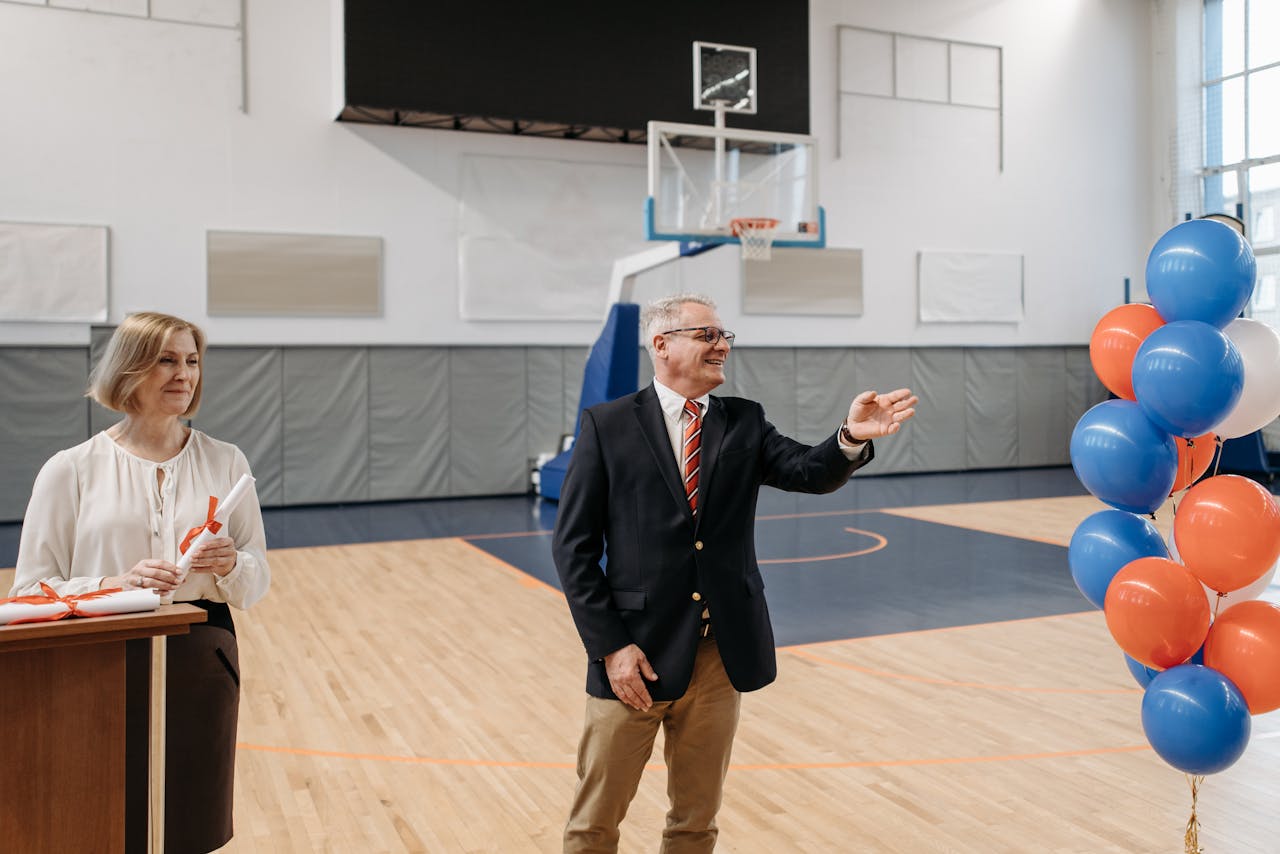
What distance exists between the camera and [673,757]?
118 inches

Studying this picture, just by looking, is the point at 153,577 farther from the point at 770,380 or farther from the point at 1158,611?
the point at 770,380

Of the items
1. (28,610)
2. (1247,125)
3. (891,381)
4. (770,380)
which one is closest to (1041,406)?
(891,381)

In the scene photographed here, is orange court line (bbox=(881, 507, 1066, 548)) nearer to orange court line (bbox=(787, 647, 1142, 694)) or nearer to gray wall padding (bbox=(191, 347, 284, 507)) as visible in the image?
orange court line (bbox=(787, 647, 1142, 694))

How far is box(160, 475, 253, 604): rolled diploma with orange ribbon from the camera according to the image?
2713 millimetres

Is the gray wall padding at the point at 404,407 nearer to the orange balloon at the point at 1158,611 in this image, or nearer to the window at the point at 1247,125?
the window at the point at 1247,125

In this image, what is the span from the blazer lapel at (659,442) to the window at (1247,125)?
17074mm

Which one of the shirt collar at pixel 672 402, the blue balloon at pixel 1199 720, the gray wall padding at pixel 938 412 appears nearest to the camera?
the shirt collar at pixel 672 402

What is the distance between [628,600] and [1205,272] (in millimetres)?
2004

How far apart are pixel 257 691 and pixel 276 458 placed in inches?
360

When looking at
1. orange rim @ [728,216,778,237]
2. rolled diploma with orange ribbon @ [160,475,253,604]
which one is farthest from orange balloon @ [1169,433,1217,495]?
orange rim @ [728,216,778,237]

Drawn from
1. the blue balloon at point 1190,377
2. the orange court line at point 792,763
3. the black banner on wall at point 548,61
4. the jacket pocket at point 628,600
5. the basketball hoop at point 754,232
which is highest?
the black banner on wall at point 548,61

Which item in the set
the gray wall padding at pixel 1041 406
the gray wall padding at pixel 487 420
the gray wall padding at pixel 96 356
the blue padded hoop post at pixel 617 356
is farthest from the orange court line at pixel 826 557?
Answer: the gray wall padding at pixel 1041 406

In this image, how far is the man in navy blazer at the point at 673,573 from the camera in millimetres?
2854

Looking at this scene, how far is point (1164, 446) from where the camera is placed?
132 inches
